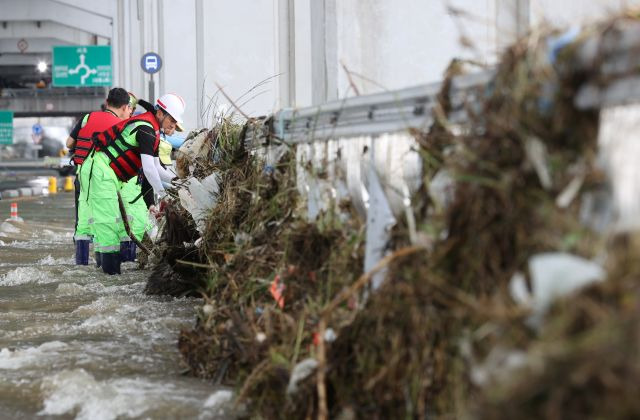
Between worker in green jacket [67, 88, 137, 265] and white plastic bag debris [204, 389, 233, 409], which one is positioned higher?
worker in green jacket [67, 88, 137, 265]

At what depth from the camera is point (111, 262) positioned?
9.04 metres

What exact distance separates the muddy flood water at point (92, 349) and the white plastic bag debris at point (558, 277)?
1.96 metres

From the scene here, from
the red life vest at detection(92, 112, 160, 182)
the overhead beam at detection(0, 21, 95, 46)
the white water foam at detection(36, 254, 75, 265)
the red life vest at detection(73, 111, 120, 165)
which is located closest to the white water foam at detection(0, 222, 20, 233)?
the white water foam at detection(36, 254, 75, 265)

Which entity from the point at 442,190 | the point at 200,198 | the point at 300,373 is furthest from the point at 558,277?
the point at 200,198

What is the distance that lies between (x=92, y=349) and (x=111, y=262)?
3663 millimetres

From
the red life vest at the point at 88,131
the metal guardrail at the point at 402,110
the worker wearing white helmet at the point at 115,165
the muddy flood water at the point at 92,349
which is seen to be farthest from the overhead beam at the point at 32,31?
the metal guardrail at the point at 402,110

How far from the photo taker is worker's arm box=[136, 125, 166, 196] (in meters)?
8.44

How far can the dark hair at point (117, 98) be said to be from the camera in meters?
10.2

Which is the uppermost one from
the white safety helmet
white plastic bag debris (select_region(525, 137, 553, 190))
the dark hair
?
the dark hair

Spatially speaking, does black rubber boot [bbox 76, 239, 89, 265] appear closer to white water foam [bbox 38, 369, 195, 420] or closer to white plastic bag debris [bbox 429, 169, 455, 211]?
white water foam [bbox 38, 369, 195, 420]

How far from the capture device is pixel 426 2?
7039mm

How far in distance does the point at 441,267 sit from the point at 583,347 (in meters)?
0.79

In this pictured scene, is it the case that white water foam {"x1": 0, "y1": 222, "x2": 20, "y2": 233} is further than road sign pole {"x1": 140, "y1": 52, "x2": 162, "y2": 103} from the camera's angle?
No

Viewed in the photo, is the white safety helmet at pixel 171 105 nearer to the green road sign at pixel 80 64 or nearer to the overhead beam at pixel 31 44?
the green road sign at pixel 80 64
